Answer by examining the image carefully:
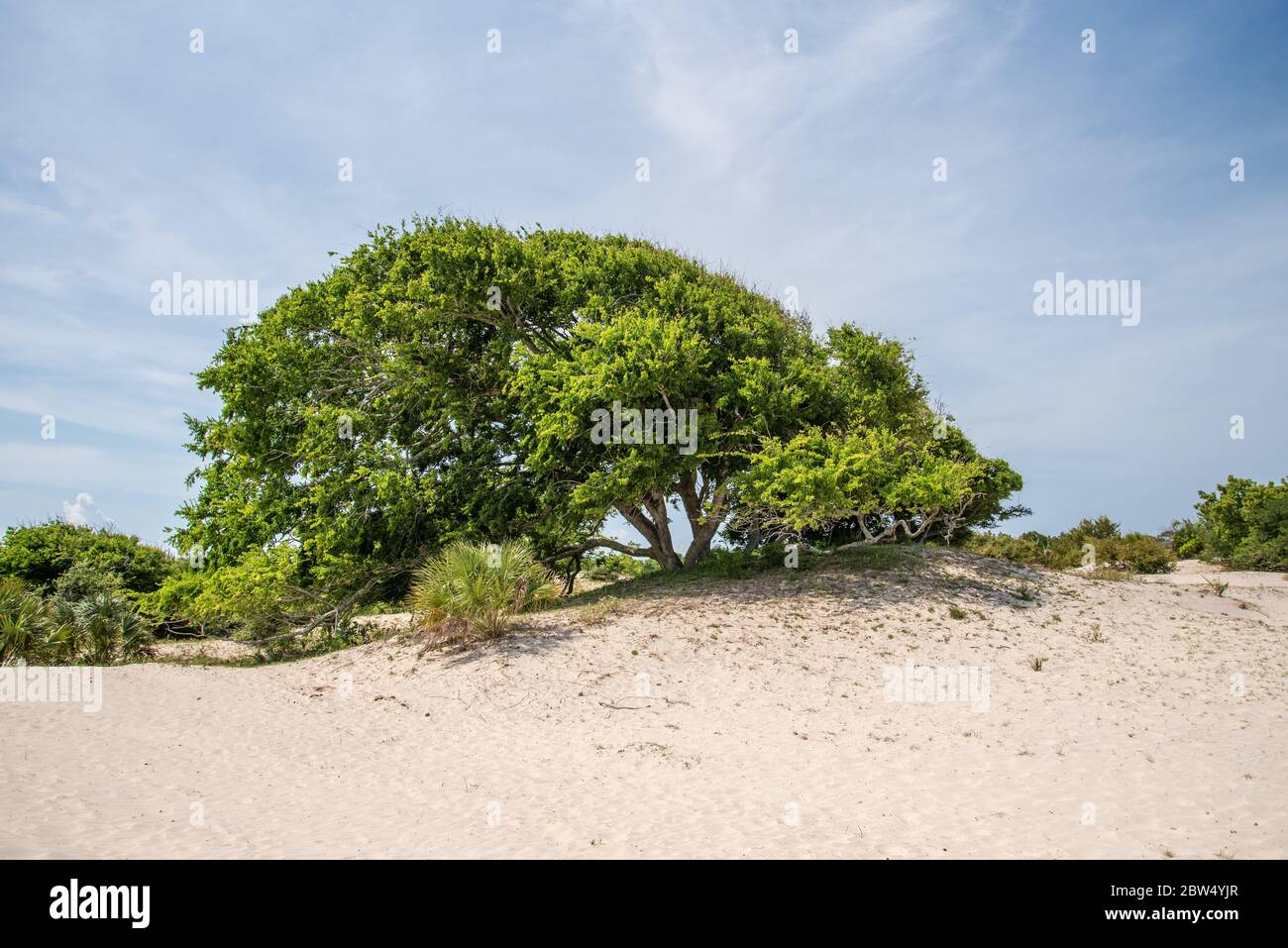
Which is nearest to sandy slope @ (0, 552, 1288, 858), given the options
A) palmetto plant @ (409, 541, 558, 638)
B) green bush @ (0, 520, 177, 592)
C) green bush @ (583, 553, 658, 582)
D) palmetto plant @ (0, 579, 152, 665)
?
palmetto plant @ (409, 541, 558, 638)

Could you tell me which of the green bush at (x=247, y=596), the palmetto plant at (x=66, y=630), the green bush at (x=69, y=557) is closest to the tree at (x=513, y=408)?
the green bush at (x=247, y=596)

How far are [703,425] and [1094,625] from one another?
400 inches

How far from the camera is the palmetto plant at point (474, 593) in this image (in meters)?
15.8

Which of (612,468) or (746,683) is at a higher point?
(612,468)

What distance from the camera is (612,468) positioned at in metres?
19.4

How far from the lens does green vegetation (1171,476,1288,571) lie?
3042cm

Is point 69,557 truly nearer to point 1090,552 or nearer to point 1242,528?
point 1090,552

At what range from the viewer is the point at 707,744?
11.2 meters

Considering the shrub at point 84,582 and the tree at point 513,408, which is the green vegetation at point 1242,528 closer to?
the tree at point 513,408

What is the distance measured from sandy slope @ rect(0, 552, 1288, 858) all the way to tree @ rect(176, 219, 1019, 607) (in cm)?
376
